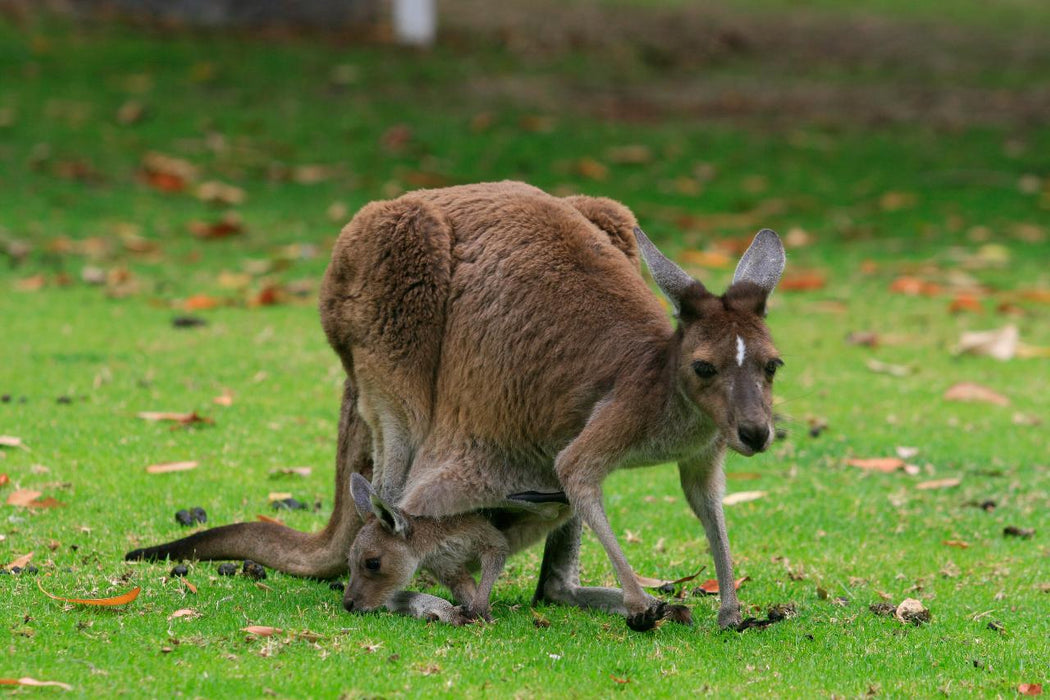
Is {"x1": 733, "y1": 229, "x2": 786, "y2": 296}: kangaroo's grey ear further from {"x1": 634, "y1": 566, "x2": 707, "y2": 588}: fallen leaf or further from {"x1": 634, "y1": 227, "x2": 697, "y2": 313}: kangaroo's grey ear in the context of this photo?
{"x1": 634, "y1": 566, "x2": 707, "y2": 588}: fallen leaf

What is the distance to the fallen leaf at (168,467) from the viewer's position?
6.93m

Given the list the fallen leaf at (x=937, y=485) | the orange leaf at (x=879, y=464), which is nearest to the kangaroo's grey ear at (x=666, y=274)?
the fallen leaf at (x=937, y=485)

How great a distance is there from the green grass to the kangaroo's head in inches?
30.5

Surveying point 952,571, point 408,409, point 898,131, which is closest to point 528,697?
point 408,409

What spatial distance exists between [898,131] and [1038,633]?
12.9m

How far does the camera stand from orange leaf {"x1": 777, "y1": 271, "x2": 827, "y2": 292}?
12188 mm

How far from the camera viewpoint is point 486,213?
Result: 5645 mm

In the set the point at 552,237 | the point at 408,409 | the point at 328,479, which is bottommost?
the point at 328,479

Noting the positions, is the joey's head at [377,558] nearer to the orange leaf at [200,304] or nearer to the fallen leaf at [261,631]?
the fallen leaf at [261,631]

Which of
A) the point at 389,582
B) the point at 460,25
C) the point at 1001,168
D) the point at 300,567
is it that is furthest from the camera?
the point at 460,25

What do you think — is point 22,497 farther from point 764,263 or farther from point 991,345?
point 991,345

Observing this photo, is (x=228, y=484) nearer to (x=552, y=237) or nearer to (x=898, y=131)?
(x=552, y=237)

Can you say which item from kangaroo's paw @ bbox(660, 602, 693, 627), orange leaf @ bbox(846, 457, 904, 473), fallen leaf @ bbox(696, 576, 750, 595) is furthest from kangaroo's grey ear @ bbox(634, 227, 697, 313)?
orange leaf @ bbox(846, 457, 904, 473)

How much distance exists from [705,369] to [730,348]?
104 mm
